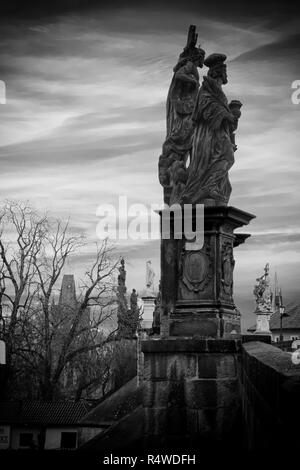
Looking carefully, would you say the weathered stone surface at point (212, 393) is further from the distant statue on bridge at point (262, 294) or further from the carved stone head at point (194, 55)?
the distant statue on bridge at point (262, 294)

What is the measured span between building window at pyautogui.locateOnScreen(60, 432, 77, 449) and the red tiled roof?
231 cm

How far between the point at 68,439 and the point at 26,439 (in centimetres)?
216

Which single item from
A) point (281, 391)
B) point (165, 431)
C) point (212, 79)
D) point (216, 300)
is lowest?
point (165, 431)

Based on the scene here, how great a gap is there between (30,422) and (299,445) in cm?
3187

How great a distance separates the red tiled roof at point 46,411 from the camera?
31.0 metres

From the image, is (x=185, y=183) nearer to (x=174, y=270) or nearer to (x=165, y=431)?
(x=174, y=270)

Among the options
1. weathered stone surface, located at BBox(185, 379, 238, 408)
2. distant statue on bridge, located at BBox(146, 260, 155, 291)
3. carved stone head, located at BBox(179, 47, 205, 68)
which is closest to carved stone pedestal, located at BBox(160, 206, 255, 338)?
weathered stone surface, located at BBox(185, 379, 238, 408)

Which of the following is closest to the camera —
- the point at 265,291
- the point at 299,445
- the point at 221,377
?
the point at 299,445

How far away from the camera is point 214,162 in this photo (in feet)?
32.5

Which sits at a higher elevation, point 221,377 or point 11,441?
point 221,377

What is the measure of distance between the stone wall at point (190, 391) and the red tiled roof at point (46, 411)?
2205 cm

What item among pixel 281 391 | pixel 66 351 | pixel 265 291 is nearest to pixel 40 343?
pixel 66 351

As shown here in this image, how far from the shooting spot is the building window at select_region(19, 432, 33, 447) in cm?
3422

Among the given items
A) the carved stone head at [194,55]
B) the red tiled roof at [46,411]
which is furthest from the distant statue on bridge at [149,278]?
the carved stone head at [194,55]
